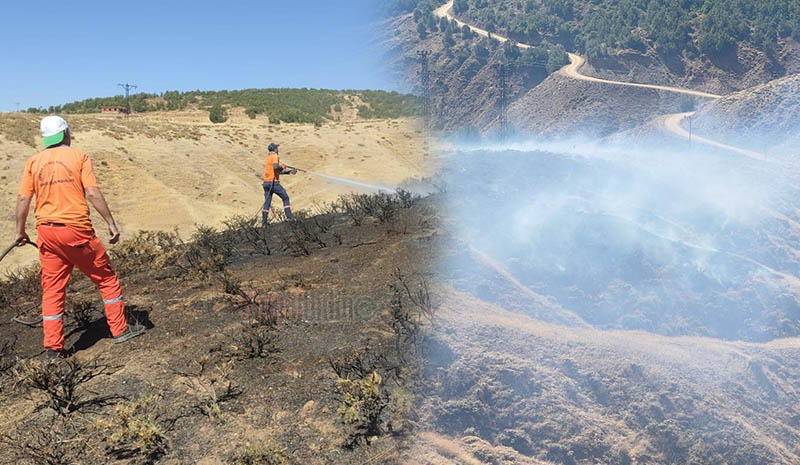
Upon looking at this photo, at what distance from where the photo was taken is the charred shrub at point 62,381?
359 cm

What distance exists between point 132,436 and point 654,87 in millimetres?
56038

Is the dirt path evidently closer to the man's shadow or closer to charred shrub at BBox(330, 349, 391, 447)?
charred shrub at BBox(330, 349, 391, 447)

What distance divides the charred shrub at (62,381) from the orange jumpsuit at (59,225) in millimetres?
444

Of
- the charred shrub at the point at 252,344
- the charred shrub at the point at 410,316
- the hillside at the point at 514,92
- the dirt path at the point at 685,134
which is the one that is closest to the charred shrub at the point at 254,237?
the charred shrub at the point at 252,344

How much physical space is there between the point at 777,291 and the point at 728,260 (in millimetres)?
703

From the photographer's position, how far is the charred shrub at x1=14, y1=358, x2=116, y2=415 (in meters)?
3.59

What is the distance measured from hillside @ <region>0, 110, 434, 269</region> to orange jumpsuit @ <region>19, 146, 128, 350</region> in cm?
1028

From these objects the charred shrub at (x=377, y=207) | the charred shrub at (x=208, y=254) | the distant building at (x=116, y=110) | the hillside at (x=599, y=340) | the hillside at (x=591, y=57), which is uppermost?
the hillside at (x=591, y=57)

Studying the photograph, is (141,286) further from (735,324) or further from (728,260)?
(728,260)

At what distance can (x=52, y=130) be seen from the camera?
4375 millimetres

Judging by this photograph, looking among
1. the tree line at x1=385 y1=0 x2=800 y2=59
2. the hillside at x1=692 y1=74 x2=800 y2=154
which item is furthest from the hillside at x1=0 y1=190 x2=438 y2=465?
the tree line at x1=385 y1=0 x2=800 y2=59

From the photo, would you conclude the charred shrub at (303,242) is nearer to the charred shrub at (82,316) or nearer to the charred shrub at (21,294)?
the charred shrub at (82,316)

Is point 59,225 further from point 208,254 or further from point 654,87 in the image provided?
point 654,87

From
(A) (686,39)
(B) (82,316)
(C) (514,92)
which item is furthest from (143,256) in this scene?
(A) (686,39)
